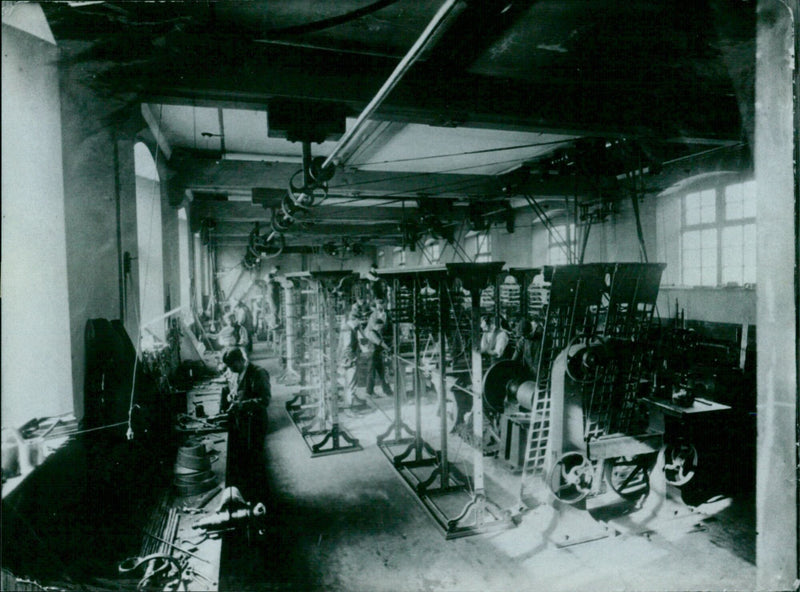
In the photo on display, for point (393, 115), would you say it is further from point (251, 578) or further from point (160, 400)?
point (251, 578)

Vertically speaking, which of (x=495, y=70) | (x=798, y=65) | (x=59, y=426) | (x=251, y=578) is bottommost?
(x=251, y=578)

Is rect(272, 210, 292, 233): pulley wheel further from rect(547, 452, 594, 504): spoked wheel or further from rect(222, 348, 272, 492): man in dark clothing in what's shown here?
rect(547, 452, 594, 504): spoked wheel

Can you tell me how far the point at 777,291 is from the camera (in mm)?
1573

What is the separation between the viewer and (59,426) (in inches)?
81.2

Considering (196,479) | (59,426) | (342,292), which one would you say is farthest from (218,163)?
(59,426)

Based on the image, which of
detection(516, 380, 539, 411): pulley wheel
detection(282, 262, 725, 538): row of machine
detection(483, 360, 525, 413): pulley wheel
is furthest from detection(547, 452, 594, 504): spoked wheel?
detection(483, 360, 525, 413): pulley wheel

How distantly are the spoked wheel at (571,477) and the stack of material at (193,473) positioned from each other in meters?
3.20

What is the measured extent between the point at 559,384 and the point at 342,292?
203 inches

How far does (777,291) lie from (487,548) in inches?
139

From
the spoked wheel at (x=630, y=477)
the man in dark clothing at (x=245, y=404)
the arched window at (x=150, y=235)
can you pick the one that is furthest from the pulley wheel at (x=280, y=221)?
the spoked wheel at (x=630, y=477)

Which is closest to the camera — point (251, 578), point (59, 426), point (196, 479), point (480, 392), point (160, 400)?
point (59, 426)

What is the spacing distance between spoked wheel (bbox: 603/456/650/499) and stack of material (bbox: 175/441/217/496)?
3.72 m

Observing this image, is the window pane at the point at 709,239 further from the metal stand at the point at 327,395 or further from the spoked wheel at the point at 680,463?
the metal stand at the point at 327,395

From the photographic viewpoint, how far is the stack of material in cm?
345
